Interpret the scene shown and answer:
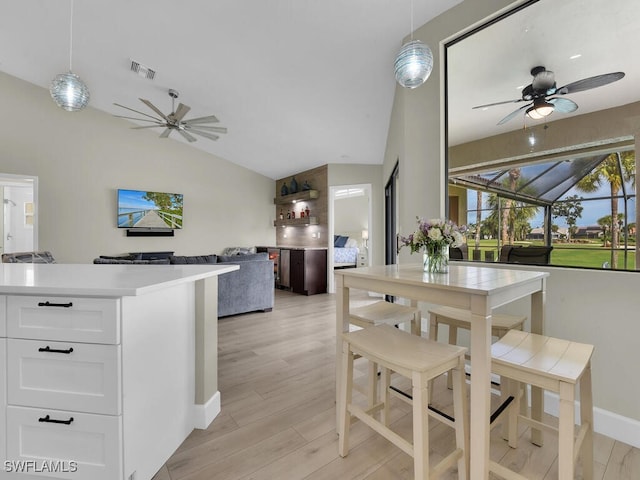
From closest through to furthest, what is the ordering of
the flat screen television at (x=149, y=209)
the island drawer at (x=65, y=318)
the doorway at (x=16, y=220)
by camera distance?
1. the island drawer at (x=65, y=318)
2. the doorway at (x=16, y=220)
3. the flat screen television at (x=149, y=209)

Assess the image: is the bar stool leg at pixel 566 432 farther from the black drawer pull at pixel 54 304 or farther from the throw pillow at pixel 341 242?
the throw pillow at pixel 341 242

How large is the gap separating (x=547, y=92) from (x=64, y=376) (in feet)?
9.36

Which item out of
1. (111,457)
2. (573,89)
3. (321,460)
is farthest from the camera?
(573,89)

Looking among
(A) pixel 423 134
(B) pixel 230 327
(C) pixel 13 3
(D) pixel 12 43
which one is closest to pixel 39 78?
(D) pixel 12 43

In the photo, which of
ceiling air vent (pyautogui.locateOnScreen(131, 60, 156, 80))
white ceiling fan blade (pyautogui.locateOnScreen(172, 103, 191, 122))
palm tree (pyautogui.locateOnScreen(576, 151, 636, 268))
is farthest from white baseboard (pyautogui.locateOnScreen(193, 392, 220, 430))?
ceiling air vent (pyautogui.locateOnScreen(131, 60, 156, 80))

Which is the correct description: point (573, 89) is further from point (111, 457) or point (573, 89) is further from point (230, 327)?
point (230, 327)

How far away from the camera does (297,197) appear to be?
6469mm

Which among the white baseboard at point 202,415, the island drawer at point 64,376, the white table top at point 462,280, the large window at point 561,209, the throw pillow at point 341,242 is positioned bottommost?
the white baseboard at point 202,415

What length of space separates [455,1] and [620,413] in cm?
273

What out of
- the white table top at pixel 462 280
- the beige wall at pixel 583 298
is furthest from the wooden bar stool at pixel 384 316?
the beige wall at pixel 583 298

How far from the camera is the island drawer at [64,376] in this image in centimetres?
110

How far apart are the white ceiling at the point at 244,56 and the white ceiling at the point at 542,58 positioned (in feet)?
1.65

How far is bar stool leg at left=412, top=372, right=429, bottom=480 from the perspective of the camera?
1029 mm

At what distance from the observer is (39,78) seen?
4.38 m
